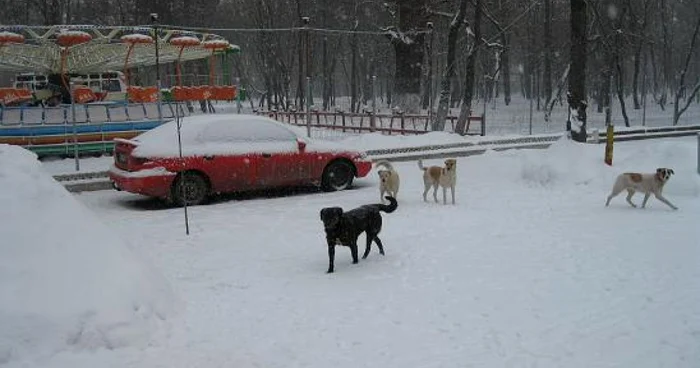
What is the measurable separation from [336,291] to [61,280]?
8.35 feet

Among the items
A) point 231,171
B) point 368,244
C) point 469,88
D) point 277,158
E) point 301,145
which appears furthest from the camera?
point 469,88

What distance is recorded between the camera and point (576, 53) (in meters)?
17.6

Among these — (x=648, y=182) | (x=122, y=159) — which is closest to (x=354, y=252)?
(x=122, y=159)

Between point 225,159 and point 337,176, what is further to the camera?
point 337,176

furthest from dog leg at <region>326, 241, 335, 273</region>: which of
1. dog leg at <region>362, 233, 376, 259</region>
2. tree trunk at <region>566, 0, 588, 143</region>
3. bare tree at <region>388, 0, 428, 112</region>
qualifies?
bare tree at <region>388, 0, 428, 112</region>

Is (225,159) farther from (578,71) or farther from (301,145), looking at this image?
(578,71)

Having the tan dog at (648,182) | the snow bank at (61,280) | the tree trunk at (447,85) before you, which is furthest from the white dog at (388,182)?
the tree trunk at (447,85)

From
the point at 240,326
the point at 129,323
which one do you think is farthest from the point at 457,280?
the point at 129,323

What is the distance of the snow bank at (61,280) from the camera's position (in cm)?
443

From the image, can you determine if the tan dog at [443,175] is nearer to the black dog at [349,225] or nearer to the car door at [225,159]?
the car door at [225,159]

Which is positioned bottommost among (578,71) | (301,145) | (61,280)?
(61,280)

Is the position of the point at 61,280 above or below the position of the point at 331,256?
above

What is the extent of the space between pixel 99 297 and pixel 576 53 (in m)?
15.8

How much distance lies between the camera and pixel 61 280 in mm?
4820
